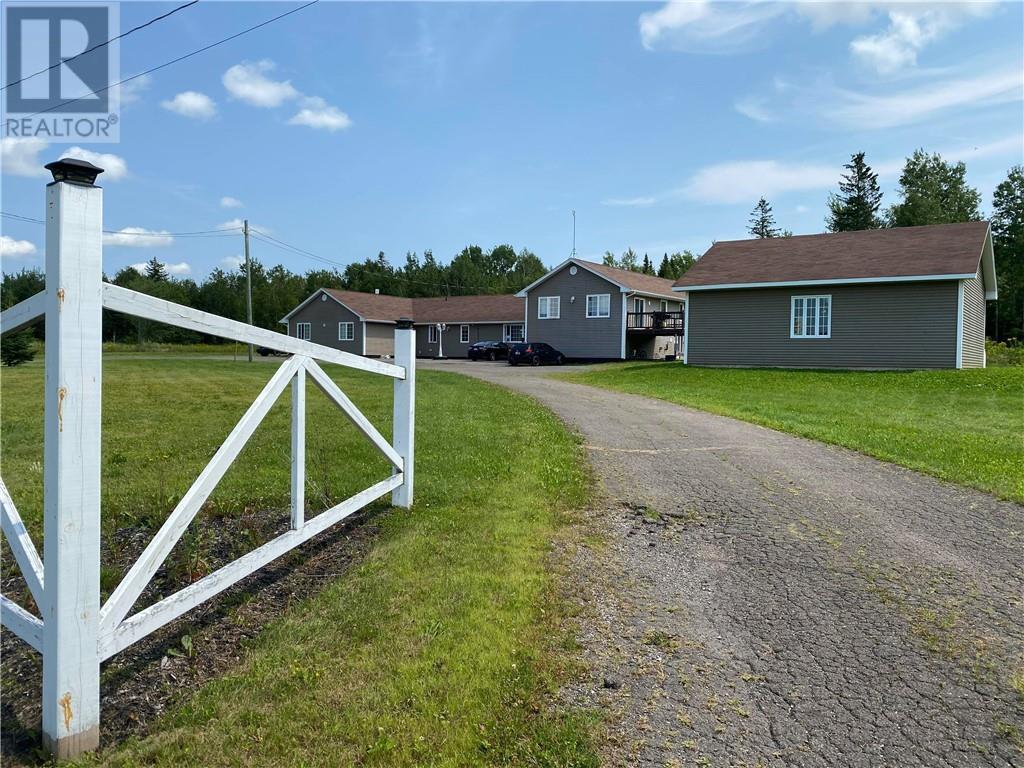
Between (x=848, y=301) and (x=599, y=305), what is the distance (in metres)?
14.3

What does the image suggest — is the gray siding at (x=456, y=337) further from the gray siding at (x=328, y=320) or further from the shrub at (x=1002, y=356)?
the shrub at (x=1002, y=356)

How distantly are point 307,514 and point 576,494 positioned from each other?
2.29m

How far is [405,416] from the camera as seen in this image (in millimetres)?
5645

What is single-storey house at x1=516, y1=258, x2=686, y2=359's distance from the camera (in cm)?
3553

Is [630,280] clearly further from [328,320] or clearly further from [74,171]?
[74,171]

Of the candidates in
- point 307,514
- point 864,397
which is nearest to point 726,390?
point 864,397

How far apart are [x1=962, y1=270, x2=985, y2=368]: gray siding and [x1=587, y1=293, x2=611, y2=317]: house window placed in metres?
15.8

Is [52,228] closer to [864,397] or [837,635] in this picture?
[837,635]

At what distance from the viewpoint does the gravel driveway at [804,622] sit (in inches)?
105

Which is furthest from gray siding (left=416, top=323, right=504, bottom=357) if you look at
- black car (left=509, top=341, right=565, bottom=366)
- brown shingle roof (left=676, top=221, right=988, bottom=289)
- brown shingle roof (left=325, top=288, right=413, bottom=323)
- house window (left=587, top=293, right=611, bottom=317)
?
brown shingle roof (left=676, top=221, right=988, bottom=289)

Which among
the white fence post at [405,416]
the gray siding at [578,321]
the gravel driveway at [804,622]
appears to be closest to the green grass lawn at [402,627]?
the white fence post at [405,416]

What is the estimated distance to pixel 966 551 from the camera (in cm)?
482

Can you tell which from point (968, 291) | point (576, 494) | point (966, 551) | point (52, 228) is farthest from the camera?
point (968, 291)

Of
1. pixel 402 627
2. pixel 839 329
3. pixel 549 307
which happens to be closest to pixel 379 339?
pixel 549 307
